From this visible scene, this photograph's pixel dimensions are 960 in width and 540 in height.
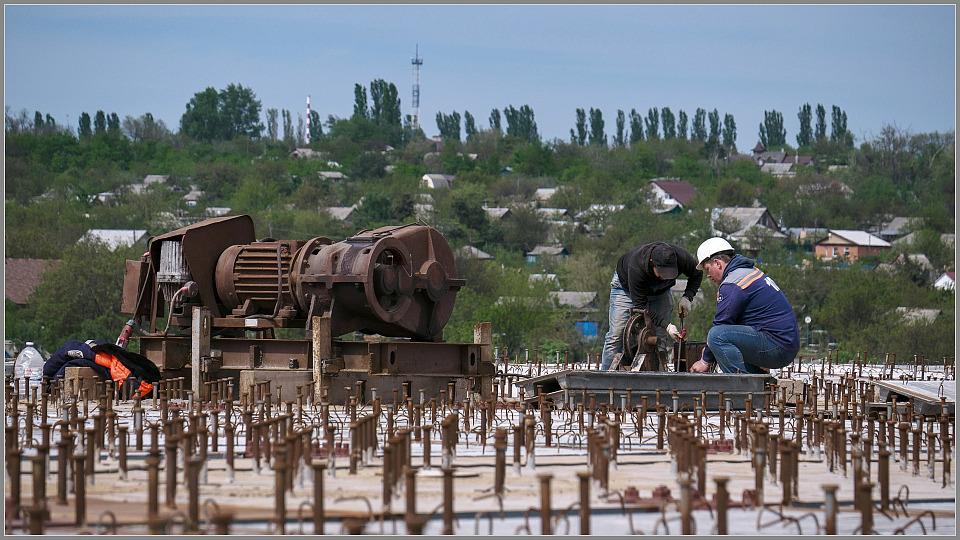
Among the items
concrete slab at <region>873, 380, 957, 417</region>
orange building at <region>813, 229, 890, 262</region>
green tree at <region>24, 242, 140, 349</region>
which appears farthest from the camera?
orange building at <region>813, 229, 890, 262</region>

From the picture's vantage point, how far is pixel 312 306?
1527 cm

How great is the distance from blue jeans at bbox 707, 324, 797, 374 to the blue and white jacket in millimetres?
82

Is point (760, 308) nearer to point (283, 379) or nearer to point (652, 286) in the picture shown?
point (652, 286)

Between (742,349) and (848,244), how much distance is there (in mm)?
85081

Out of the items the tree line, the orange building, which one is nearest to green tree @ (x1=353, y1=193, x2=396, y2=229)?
the tree line

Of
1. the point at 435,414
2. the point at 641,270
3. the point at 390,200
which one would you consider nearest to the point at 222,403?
the point at 435,414

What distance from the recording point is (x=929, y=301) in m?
56.8

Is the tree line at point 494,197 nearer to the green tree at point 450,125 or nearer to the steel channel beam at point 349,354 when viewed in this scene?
the green tree at point 450,125

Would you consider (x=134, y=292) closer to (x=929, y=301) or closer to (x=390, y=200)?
(x=929, y=301)

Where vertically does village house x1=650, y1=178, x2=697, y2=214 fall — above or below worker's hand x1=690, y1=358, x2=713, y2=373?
above

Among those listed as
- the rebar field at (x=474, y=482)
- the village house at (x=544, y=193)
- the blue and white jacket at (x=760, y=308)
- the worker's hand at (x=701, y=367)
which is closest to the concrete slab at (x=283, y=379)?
the rebar field at (x=474, y=482)

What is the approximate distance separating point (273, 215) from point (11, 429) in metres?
75.9

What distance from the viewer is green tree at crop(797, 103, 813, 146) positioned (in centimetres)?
16573

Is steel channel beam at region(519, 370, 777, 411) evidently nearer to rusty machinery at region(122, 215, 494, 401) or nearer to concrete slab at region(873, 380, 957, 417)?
concrete slab at region(873, 380, 957, 417)
